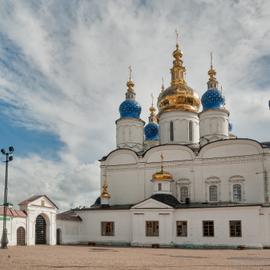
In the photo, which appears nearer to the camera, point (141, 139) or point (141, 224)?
point (141, 224)

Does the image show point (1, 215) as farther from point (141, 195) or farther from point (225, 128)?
point (225, 128)

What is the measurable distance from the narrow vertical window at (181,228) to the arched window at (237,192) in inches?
171

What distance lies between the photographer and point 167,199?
2997 cm

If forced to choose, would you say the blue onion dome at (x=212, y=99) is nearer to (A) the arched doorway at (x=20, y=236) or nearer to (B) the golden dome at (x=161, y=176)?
(B) the golden dome at (x=161, y=176)

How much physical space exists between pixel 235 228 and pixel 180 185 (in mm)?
6174

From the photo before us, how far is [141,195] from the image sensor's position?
109 ft

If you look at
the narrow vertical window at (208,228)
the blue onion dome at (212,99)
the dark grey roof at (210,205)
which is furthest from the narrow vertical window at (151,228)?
the blue onion dome at (212,99)

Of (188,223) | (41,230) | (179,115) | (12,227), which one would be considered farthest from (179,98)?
(12,227)

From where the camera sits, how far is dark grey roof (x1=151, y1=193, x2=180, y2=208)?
29453 millimetres

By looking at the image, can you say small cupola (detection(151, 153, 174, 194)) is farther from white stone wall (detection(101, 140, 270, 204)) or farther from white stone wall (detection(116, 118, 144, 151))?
white stone wall (detection(116, 118, 144, 151))

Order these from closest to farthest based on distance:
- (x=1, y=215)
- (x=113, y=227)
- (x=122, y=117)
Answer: (x=1, y=215) < (x=113, y=227) < (x=122, y=117)

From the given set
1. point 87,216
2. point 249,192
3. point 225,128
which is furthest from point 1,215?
point 225,128

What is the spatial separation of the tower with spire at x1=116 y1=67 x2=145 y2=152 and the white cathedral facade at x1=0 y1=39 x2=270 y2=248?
0.28 feet

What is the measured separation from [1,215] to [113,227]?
8783mm
